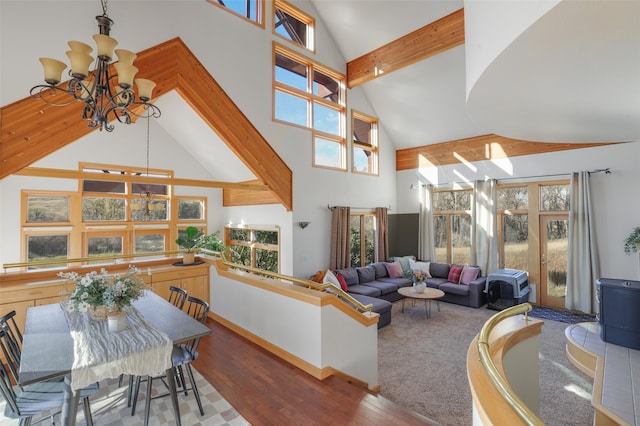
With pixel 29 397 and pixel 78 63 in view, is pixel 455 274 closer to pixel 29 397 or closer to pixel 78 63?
pixel 29 397

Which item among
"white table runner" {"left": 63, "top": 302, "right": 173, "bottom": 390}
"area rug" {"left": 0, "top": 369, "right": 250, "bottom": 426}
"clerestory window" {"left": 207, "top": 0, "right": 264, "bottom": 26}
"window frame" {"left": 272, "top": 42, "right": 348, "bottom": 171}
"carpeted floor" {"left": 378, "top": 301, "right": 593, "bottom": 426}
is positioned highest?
"clerestory window" {"left": 207, "top": 0, "right": 264, "bottom": 26}

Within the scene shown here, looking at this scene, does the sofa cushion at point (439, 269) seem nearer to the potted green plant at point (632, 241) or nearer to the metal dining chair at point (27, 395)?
the potted green plant at point (632, 241)

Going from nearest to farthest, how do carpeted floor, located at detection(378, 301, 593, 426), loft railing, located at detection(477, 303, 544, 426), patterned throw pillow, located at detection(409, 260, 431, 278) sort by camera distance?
loft railing, located at detection(477, 303, 544, 426) → carpeted floor, located at detection(378, 301, 593, 426) → patterned throw pillow, located at detection(409, 260, 431, 278)

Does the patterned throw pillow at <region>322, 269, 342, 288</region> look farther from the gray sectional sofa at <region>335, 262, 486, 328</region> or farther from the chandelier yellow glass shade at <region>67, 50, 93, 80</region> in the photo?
the chandelier yellow glass shade at <region>67, 50, 93, 80</region>

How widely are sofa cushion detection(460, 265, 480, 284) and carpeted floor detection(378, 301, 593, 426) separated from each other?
1168mm

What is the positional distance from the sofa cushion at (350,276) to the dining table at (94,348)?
4617 millimetres

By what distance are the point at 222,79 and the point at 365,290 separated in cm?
526

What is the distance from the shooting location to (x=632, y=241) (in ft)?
18.6

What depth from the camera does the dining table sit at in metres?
2.02

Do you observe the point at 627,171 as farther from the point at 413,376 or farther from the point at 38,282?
the point at 38,282

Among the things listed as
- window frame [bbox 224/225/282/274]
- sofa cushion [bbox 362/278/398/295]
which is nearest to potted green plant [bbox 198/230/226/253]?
window frame [bbox 224/225/282/274]

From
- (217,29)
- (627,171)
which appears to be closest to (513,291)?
(627,171)

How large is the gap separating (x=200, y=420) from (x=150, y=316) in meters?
1.06

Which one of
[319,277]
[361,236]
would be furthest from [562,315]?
[319,277]
